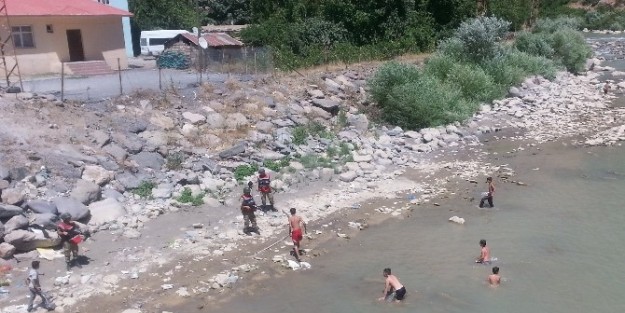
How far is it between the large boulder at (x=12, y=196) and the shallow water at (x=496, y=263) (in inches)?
251

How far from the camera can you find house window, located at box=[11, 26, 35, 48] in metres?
29.0

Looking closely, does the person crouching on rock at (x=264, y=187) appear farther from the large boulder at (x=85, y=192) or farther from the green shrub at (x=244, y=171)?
the large boulder at (x=85, y=192)

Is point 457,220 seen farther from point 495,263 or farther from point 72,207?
point 72,207

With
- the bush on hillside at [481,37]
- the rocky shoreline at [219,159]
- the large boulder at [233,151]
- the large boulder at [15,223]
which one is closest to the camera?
the large boulder at [15,223]

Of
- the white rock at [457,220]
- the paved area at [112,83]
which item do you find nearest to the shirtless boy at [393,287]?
the white rock at [457,220]

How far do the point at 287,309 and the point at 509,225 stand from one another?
7.34m

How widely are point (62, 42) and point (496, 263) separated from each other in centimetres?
2619

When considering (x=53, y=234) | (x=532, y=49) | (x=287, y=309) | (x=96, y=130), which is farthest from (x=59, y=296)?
(x=532, y=49)

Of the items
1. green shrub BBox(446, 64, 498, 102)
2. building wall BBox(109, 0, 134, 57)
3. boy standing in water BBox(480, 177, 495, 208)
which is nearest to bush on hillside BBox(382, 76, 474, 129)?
green shrub BBox(446, 64, 498, 102)

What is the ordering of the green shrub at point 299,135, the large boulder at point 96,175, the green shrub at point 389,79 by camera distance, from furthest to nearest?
the green shrub at point 389,79 < the green shrub at point 299,135 < the large boulder at point 96,175

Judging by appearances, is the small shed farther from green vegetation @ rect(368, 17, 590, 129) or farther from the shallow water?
the shallow water

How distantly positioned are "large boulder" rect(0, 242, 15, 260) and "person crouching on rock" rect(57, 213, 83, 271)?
Answer: 44.5 inches

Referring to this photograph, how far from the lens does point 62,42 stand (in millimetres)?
31094

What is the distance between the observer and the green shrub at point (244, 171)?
18619mm
